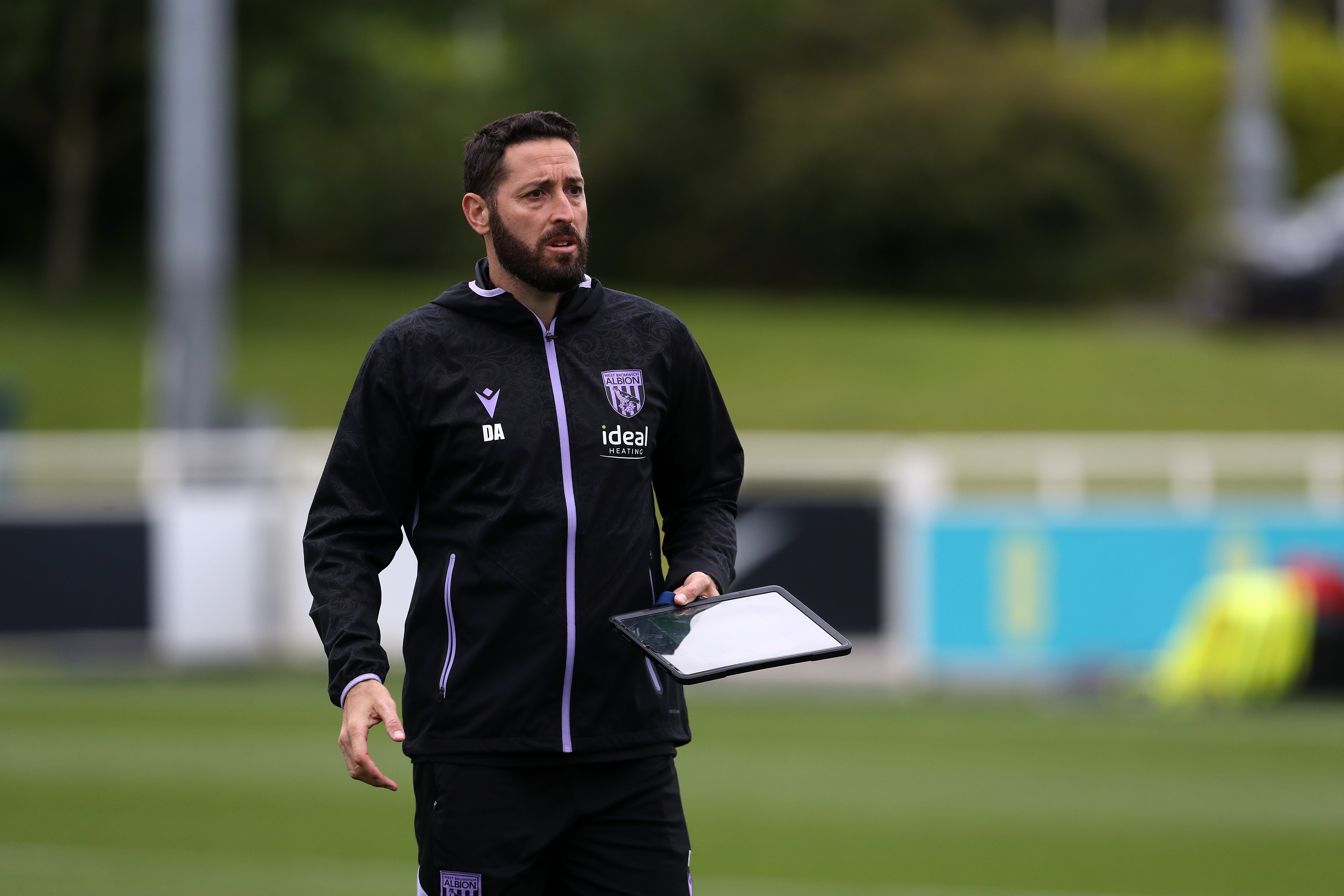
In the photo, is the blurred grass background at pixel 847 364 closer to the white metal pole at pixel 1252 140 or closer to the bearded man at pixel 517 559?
the white metal pole at pixel 1252 140

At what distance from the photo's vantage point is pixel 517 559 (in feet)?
12.0

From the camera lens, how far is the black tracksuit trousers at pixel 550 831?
365cm

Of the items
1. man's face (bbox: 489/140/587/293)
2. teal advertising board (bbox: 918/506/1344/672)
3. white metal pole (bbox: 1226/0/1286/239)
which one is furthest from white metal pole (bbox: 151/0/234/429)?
white metal pole (bbox: 1226/0/1286/239)

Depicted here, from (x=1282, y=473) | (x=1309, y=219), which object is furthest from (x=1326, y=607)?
(x=1309, y=219)

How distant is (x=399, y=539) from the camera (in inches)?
153

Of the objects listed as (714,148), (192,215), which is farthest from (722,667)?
(714,148)

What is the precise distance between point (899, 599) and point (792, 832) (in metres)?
5.04

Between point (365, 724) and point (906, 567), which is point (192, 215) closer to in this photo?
point (906, 567)

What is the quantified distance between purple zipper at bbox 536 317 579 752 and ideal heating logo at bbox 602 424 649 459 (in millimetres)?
72

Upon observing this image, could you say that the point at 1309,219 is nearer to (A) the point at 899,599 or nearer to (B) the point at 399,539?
(A) the point at 899,599

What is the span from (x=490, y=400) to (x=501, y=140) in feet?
1.62

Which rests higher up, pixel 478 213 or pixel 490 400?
pixel 478 213

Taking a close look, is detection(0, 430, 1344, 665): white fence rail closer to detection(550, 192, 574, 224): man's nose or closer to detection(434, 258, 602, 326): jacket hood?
detection(434, 258, 602, 326): jacket hood

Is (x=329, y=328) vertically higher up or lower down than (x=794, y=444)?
higher up
